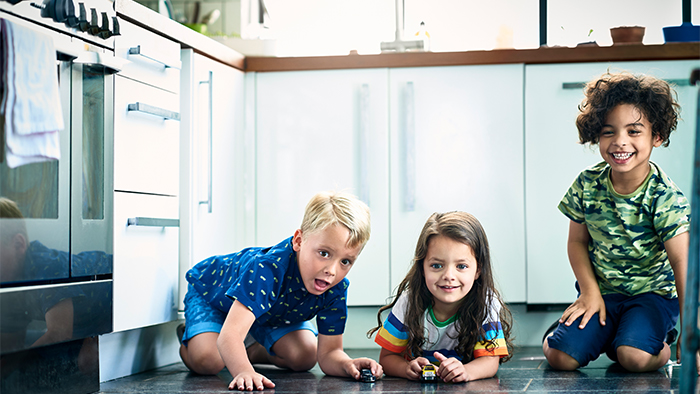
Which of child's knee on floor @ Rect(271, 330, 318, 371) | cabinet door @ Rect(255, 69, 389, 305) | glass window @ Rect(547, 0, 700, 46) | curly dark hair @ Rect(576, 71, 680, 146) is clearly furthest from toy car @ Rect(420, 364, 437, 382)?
glass window @ Rect(547, 0, 700, 46)

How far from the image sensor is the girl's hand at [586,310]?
172cm

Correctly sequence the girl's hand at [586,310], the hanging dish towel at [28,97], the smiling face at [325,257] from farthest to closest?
the girl's hand at [586,310], the smiling face at [325,257], the hanging dish towel at [28,97]

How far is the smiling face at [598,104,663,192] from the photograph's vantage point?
167 cm

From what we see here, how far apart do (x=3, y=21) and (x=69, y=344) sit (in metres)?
0.66

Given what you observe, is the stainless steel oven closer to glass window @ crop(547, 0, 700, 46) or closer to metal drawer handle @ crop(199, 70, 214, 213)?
metal drawer handle @ crop(199, 70, 214, 213)

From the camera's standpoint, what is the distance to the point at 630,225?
5.61 ft

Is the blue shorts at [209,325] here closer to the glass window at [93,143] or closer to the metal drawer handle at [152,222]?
the metal drawer handle at [152,222]

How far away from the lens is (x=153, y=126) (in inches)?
67.7

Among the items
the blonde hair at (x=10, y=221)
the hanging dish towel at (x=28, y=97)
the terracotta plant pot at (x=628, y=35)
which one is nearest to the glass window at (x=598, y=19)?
the terracotta plant pot at (x=628, y=35)

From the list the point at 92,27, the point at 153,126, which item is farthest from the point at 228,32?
the point at 92,27

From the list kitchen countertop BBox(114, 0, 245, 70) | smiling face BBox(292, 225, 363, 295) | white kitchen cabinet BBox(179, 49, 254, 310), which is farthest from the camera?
white kitchen cabinet BBox(179, 49, 254, 310)

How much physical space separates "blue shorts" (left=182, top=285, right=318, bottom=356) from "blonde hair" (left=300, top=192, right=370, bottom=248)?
1.17ft

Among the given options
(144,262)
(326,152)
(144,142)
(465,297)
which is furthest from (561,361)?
(144,142)

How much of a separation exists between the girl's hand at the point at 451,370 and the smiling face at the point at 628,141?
65 centimetres
